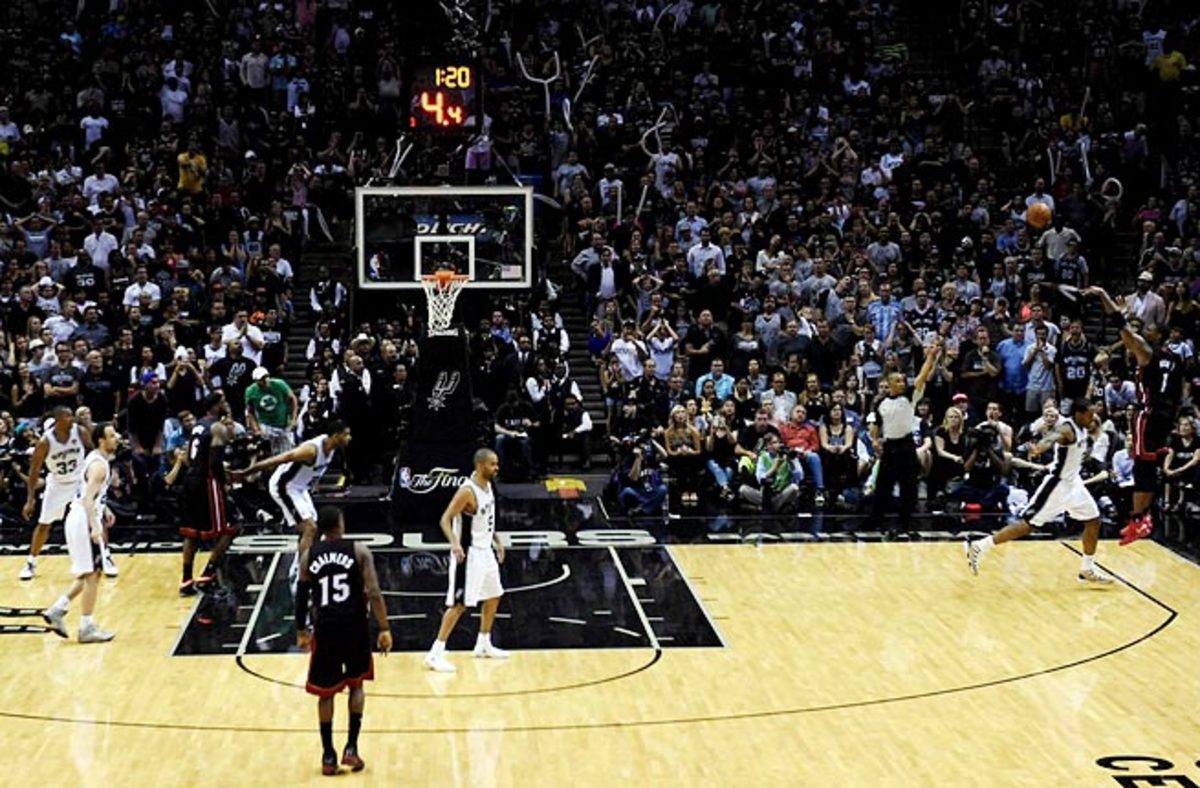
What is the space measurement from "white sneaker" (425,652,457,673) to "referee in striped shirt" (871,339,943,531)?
720 cm

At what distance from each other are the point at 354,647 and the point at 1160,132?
22223 mm

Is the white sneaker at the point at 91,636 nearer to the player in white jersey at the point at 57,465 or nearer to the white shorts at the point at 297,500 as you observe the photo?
the player in white jersey at the point at 57,465

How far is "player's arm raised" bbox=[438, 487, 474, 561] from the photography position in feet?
48.5

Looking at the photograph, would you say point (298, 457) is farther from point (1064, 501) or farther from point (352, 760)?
point (1064, 501)

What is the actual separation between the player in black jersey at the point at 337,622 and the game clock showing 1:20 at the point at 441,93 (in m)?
10.9

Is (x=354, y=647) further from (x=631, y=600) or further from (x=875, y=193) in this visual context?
(x=875, y=193)

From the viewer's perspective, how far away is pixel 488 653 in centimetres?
1562

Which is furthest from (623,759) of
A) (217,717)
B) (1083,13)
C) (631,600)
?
(1083,13)

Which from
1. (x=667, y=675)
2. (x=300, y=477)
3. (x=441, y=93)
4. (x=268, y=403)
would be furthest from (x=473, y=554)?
(x=441, y=93)

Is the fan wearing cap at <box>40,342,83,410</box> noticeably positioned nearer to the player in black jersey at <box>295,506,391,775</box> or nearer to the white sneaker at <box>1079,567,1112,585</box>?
the player in black jersey at <box>295,506,391,775</box>

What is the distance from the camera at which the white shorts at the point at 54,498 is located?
58.3ft

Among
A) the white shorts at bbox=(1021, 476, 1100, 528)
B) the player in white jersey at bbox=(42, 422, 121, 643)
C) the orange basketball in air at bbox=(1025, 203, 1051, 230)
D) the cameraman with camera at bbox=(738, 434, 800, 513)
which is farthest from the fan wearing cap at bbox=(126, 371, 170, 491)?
the orange basketball in air at bbox=(1025, 203, 1051, 230)

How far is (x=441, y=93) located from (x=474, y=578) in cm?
907

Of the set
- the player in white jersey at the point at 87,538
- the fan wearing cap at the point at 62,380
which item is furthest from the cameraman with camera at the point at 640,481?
the player in white jersey at the point at 87,538
